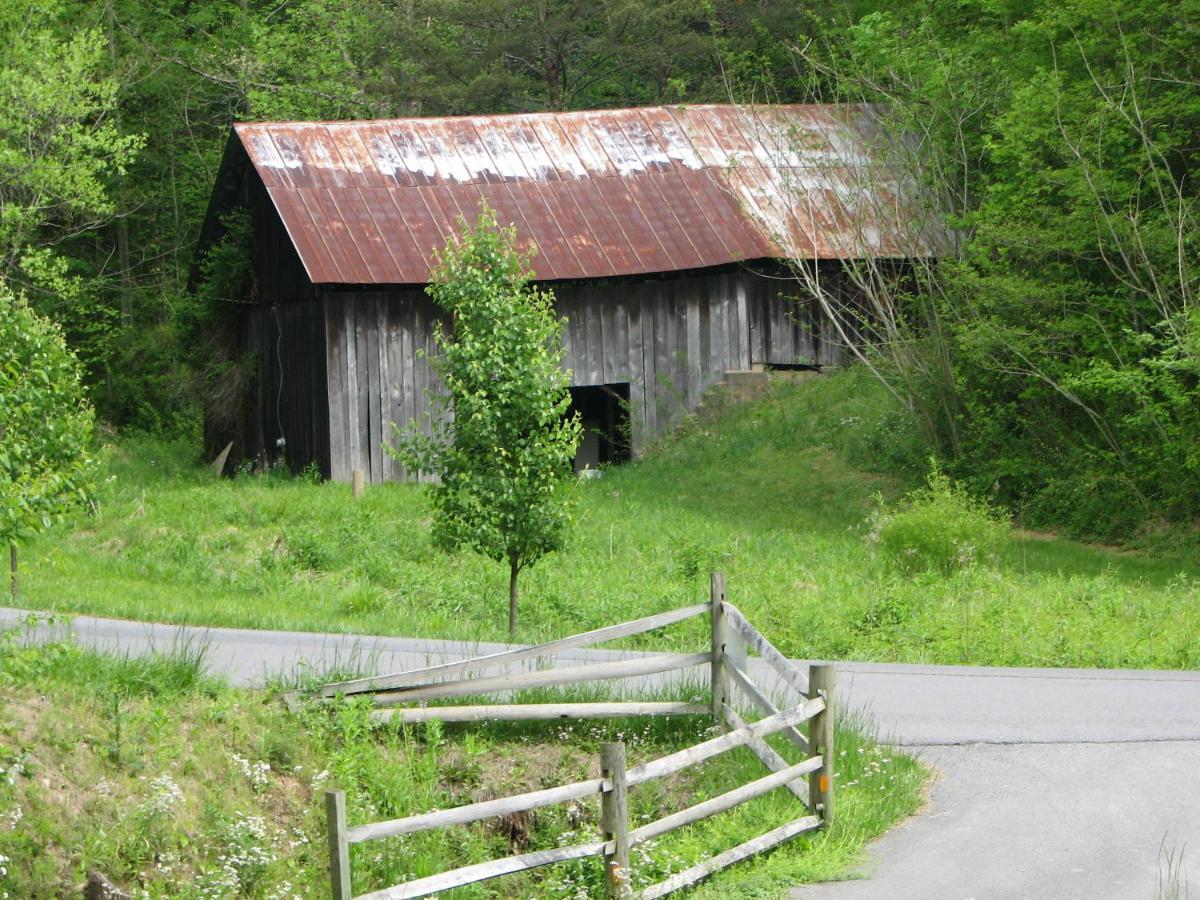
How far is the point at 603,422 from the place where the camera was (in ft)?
105

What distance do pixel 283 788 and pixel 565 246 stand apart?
20.0m

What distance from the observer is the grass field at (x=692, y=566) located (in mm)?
15055

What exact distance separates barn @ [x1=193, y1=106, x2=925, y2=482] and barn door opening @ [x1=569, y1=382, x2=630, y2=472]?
98 mm

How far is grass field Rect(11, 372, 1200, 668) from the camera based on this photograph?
15055 mm

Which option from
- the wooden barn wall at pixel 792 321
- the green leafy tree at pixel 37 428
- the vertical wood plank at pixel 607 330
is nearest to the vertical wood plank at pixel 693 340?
the wooden barn wall at pixel 792 321

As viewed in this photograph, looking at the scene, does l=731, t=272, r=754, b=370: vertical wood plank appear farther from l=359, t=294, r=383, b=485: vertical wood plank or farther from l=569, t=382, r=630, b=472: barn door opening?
l=359, t=294, r=383, b=485: vertical wood plank

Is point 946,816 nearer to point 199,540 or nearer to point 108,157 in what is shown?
point 199,540

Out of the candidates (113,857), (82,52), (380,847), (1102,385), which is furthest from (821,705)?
(82,52)

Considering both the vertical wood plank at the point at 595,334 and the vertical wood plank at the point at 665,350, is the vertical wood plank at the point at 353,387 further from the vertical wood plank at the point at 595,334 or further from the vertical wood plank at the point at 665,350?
the vertical wood plank at the point at 665,350

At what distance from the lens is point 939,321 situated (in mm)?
24688

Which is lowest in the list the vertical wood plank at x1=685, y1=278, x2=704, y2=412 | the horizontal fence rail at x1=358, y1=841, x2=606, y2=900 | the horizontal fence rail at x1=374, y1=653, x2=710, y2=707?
the horizontal fence rail at x1=358, y1=841, x2=606, y2=900

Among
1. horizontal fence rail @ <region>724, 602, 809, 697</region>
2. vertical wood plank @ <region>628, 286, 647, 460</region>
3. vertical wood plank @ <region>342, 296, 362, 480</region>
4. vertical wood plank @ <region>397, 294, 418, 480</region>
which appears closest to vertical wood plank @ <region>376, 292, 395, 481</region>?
vertical wood plank @ <region>397, 294, 418, 480</region>

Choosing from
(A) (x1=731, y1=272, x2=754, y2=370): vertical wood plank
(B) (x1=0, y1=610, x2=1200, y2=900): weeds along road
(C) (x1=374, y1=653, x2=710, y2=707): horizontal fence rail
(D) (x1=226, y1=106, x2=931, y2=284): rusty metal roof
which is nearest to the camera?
(B) (x1=0, y1=610, x2=1200, y2=900): weeds along road

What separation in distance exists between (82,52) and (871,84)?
66.9 feet
